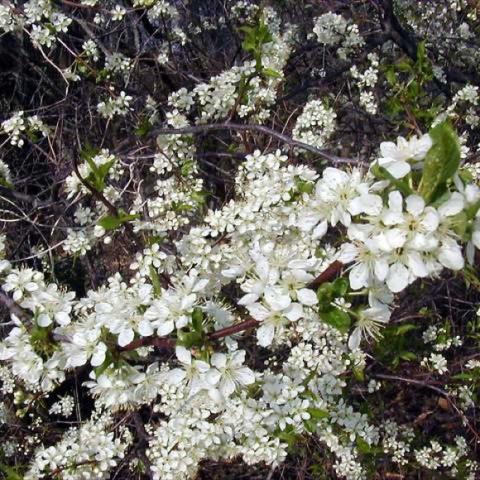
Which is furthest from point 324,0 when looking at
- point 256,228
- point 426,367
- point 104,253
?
point 256,228

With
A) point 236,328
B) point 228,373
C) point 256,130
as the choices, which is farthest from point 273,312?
point 256,130

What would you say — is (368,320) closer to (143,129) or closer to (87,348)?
(87,348)

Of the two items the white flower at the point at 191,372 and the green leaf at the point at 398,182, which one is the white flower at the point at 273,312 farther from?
the green leaf at the point at 398,182

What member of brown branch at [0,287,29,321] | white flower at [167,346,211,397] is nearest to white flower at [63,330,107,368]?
white flower at [167,346,211,397]

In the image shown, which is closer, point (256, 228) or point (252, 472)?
point (256, 228)

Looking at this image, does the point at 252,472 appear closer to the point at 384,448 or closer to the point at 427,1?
the point at 384,448

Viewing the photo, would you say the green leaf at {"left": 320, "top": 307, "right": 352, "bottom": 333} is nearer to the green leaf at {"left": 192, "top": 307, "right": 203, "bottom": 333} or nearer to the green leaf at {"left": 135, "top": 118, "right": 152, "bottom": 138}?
the green leaf at {"left": 192, "top": 307, "right": 203, "bottom": 333}
